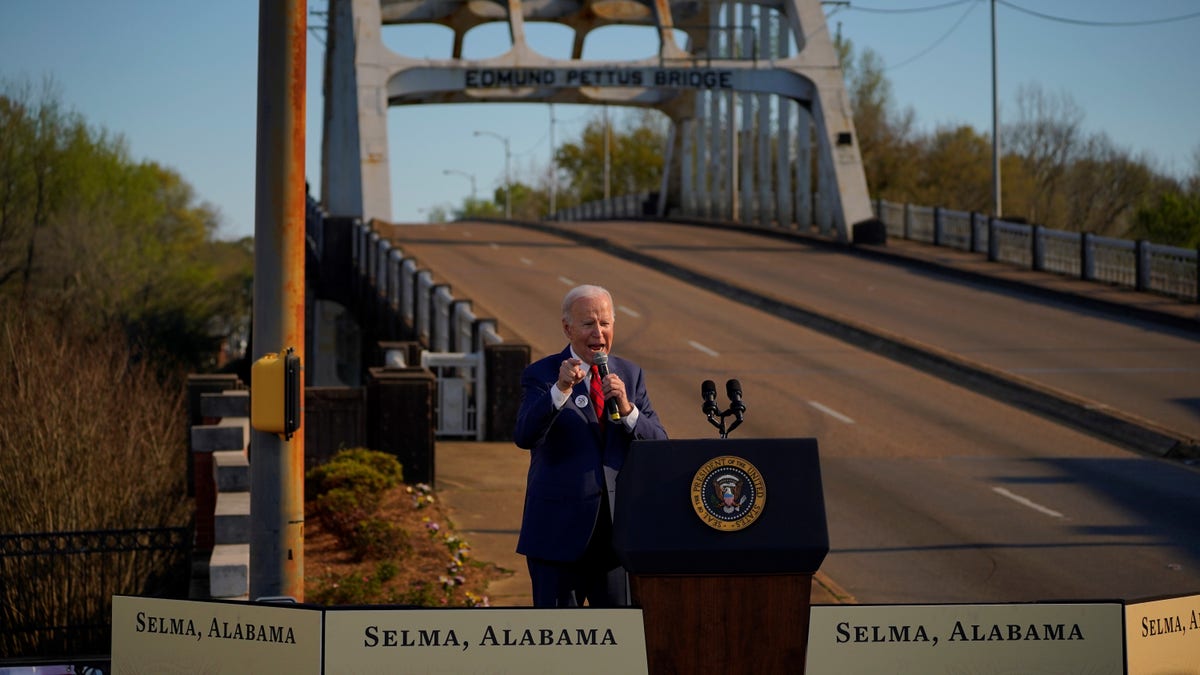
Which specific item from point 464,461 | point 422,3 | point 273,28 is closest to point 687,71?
point 422,3

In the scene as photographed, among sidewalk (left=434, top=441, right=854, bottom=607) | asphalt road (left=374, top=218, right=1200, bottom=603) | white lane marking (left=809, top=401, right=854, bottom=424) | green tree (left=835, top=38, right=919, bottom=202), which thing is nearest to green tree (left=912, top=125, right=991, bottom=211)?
green tree (left=835, top=38, right=919, bottom=202)

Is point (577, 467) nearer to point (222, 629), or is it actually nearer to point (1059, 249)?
point (222, 629)

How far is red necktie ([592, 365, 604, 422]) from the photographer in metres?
5.72

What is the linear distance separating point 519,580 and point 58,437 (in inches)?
233

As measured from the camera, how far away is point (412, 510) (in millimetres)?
12938

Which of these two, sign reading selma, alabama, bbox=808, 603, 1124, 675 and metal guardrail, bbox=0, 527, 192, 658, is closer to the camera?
sign reading selma, alabama, bbox=808, 603, 1124, 675

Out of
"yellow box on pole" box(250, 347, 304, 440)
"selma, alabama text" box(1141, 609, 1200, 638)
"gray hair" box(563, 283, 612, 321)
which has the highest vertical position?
"gray hair" box(563, 283, 612, 321)

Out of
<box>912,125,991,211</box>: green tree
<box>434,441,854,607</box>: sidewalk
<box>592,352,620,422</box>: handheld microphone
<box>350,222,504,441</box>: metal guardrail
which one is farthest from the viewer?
<box>912,125,991,211</box>: green tree

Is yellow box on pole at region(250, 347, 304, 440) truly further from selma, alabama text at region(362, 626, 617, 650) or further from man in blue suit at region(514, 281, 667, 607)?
selma, alabama text at region(362, 626, 617, 650)

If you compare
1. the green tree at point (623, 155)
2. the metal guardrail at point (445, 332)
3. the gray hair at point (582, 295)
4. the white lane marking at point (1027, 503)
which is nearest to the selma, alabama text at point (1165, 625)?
the gray hair at point (582, 295)

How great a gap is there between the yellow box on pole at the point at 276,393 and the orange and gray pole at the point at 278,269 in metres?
0.08

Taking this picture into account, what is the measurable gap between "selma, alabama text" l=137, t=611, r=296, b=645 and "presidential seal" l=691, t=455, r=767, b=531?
1.39m

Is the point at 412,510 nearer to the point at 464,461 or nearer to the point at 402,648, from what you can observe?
the point at 464,461

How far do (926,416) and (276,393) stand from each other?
13.0 meters
